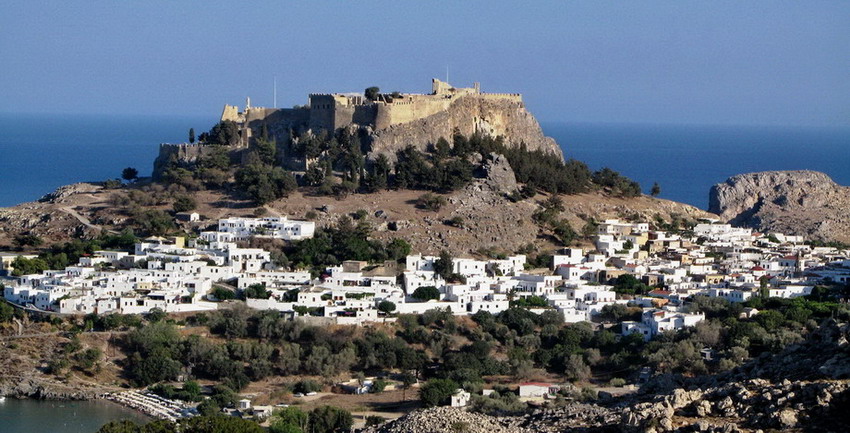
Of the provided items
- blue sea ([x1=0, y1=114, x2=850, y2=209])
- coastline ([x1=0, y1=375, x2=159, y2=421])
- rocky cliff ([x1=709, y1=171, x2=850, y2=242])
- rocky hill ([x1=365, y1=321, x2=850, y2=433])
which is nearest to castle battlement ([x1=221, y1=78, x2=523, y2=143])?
rocky cliff ([x1=709, y1=171, x2=850, y2=242])

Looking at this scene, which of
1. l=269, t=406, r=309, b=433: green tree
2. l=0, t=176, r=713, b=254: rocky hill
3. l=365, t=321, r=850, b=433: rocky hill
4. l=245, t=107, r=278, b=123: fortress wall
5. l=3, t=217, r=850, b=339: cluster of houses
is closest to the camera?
l=365, t=321, r=850, b=433: rocky hill

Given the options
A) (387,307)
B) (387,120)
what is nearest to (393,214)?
(387,120)

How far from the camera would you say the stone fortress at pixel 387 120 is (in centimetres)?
4575

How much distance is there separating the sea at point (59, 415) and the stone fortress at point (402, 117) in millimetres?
15968

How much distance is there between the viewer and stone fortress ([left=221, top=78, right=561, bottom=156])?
150 feet

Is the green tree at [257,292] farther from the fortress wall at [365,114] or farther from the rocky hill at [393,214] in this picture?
the fortress wall at [365,114]

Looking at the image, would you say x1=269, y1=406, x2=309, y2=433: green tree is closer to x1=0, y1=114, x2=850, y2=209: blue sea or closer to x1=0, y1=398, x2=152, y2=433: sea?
x1=0, y1=398, x2=152, y2=433: sea

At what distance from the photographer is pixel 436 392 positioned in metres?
30.1

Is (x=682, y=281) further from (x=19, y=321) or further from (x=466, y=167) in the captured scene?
(x=19, y=321)

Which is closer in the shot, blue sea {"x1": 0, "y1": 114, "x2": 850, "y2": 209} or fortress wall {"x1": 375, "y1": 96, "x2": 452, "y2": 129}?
fortress wall {"x1": 375, "y1": 96, "x2": 452, "y2": 129}

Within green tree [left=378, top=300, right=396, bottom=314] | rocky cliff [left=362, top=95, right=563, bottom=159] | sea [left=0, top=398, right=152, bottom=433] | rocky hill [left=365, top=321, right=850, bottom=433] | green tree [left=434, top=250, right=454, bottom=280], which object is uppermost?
rocky cliff [left=362, top=95, right=563, bottom=159]

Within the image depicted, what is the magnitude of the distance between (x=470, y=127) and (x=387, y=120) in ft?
9.58

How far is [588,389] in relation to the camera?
95.9 feet

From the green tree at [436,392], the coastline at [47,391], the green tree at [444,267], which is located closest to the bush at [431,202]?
the green tree at [444,267]
